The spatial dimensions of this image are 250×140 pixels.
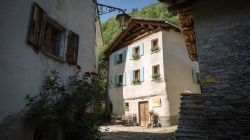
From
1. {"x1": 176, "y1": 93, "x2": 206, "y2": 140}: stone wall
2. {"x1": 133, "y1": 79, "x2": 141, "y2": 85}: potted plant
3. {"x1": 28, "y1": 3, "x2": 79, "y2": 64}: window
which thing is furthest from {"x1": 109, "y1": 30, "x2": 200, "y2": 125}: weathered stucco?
{"x1": 28, "y1": 3, "x2": 79, "y2": 64}: window

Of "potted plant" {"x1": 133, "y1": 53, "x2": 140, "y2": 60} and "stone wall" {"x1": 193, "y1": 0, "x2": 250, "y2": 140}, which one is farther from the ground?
"potted plant" {"x1": 133, "y1": 53, "x2": 140, "y2": 60}

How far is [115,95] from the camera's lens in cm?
2153

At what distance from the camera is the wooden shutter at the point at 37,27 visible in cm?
466

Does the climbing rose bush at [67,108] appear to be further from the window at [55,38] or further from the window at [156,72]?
the window at [156,72]

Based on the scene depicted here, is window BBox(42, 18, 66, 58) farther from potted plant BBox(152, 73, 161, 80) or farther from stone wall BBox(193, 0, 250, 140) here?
potted plant BBox(152, 73, 161, 80)

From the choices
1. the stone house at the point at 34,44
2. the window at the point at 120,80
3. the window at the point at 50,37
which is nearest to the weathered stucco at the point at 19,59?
the stone house at the point at 34,44

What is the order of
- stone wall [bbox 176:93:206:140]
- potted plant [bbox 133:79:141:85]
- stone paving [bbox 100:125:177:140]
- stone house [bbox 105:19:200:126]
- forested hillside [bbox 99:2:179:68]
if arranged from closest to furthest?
stone wall [bbox 176:93:206:140]
stone paving [bbox 100:125:177:140]
stone house [bbox 105:19:200:126]
potted plant [bbox 133:79:141:85]
forested hillside [bbox 99:2:179:68]

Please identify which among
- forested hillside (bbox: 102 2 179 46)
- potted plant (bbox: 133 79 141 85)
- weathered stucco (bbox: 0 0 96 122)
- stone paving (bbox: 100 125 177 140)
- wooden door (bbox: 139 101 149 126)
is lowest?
stone paving (bbox: 100 125 177 140)

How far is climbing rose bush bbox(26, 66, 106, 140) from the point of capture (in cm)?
438

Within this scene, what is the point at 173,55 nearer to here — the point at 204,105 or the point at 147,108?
the point at 147,108

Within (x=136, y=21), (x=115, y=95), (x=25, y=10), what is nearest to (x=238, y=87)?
(x=25, y=10)

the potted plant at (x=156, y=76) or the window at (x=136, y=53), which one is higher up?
the window at (x=136, y=53)

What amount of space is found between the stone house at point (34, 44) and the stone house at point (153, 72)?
1070cm

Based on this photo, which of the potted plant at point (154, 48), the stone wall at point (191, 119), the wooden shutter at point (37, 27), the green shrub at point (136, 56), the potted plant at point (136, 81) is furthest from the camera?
the green shrub at point (136, 56)
